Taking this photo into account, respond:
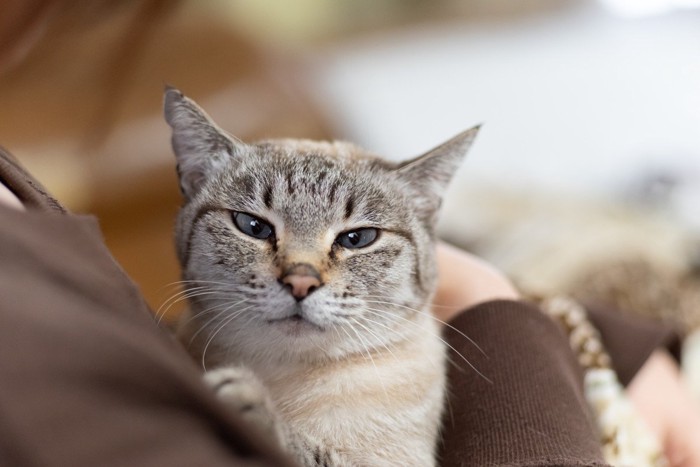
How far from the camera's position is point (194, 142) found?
1166mm

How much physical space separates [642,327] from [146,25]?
2193 millimetres

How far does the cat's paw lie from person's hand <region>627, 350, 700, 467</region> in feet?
3.45

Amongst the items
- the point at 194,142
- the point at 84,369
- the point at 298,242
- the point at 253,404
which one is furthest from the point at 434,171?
the point at 84,369

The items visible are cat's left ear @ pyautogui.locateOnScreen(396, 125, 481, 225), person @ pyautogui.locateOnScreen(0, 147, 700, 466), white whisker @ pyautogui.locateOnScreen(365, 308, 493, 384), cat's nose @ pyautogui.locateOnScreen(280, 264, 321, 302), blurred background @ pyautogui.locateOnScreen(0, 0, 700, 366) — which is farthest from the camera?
blurred background @ pyautogui.locateOnScreen(0, 0, 700, 366)

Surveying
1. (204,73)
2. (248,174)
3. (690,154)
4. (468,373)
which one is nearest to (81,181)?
(204,73)

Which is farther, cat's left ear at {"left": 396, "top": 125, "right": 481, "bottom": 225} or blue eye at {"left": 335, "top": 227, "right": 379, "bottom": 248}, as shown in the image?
cat's left ear at {"left": 396, "top": 125, "right": 481, "bottom": 225}

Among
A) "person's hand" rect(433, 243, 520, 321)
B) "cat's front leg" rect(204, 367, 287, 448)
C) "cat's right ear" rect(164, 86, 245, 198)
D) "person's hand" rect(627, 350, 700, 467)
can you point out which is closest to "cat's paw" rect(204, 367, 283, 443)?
"cat's front leg" rect(204, 367, 287, 448)

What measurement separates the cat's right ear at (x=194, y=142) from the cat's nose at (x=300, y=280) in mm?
306

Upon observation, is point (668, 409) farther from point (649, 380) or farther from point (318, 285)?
point (318, 285)

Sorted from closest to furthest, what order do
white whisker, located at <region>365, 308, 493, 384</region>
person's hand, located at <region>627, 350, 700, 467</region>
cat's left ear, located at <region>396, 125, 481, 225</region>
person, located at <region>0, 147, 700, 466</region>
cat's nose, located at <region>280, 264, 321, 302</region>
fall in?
person, located at <region>0, 147, 700, 466</region> < cat's nose, located at <region>280, 264, 321, 302</region> < white whisker, located at <region>365, 308, 493, 384</region> < cat's left ear, located at <region>396, 125, 481, 225</region> < person's hand, located at <region>627, 350, 700, 467</region>

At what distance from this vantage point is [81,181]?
7.76 ft

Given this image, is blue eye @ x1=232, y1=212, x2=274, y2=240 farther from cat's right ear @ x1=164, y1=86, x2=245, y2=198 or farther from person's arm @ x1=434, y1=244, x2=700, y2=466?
person's arm @ x1=434, y1=244, x2=700, y2=466

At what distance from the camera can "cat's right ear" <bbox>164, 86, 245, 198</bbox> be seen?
1116mm

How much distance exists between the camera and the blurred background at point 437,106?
2.38 m
